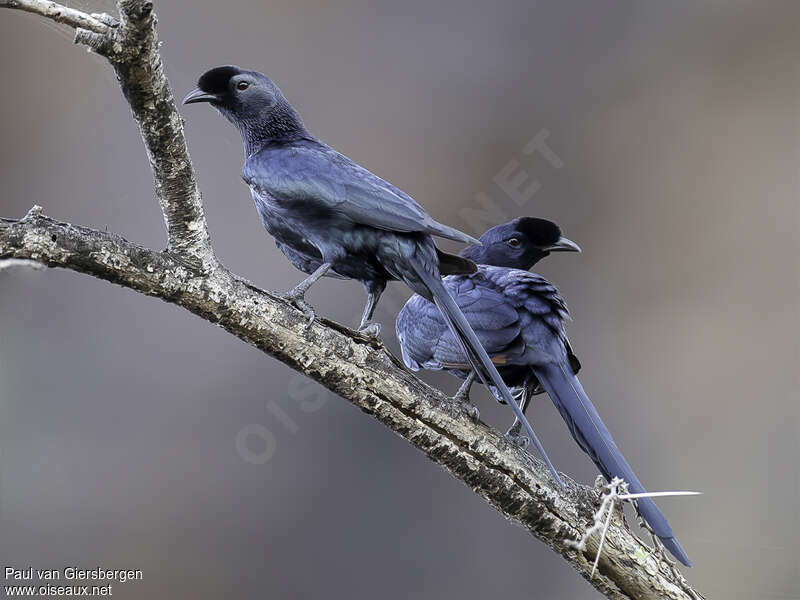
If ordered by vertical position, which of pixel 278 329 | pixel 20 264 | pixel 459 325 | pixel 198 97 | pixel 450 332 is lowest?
pixel 20 264

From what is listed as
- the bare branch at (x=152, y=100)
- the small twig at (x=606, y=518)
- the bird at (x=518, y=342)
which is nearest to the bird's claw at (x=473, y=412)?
the bird at (x=518, y=342)

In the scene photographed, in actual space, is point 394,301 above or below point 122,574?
above

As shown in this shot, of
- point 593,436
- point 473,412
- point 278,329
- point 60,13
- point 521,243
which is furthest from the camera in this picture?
point 521,243

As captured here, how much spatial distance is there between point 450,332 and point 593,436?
0.60 metres

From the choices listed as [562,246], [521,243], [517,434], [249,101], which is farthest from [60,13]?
[562,246]

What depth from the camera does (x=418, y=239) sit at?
99.7 inches

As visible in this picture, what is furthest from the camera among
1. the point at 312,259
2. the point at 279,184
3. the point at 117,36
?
the point at 312,259

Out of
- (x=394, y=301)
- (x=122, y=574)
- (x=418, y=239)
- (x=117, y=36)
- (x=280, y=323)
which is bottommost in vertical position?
(x=122, y=574)

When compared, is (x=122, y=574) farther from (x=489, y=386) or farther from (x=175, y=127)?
(x=175, y=127)

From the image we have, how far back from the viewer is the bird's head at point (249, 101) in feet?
9.59

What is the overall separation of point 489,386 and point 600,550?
0.56 metres

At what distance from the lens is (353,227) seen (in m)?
2.55

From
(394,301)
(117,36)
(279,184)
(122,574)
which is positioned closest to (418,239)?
(279,184)

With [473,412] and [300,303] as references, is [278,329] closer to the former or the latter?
[300,303]
